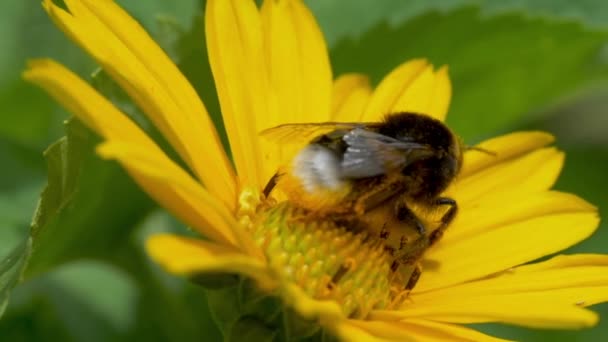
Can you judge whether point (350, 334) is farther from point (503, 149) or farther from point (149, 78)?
point (503, 149)

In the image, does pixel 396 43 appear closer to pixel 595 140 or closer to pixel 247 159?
pixel 247 159

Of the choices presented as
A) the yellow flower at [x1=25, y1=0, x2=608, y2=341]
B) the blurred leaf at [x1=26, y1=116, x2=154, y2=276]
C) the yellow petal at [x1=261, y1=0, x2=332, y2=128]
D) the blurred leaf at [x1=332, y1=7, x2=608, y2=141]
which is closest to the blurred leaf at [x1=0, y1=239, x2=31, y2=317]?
the blurred leaf at [x1=26, y1=116, x2=154, y2=276]

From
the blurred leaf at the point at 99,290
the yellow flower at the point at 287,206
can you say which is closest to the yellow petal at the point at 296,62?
the yellow flower at the point at 287,206

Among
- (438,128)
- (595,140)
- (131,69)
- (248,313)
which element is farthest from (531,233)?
(595,140)

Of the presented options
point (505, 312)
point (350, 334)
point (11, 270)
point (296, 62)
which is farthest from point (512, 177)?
point (11, 270)

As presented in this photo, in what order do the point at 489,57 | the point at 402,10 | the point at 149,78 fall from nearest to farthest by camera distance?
the point at 149,78 < the point at 489,57 < the point at 402,10

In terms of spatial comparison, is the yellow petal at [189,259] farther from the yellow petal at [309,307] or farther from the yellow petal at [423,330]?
the yellow petal at [423,330]

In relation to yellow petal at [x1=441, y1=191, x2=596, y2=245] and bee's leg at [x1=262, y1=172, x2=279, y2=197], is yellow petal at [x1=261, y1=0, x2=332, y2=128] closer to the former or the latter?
bee's leg at [x1=262, y1=172, x2=279, y2=197]
